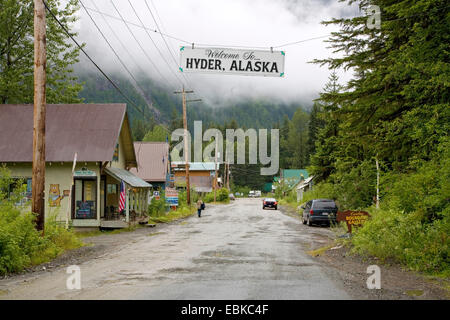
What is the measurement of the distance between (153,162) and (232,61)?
36494 millimetres

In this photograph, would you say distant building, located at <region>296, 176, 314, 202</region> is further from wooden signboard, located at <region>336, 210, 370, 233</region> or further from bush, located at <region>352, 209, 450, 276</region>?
bush, located at <region>352, 209, 450, 276</region>

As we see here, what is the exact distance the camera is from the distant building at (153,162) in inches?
1838

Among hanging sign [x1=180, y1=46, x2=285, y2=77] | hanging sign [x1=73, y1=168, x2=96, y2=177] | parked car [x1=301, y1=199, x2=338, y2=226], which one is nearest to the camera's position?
hanging sign [x1=180, y1=46, x2=285, y2=77]

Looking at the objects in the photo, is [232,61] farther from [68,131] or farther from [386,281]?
[68,131]

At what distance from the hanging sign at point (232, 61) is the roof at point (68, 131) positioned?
12053 millimetres

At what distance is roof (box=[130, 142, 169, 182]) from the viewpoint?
46769mm

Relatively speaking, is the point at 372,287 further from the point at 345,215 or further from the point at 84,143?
the point at 84,143

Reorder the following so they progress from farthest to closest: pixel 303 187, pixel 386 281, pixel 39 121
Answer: pixel 303 187
pixel 39 121
pixel 386 281

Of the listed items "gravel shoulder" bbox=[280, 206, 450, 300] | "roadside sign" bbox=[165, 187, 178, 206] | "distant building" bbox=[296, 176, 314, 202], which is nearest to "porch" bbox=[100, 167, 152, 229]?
"roadside sign" bbox=[165, 187, 178, 206]

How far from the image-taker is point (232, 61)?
41.5 ft

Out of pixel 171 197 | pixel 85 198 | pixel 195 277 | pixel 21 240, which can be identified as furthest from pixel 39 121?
pixel 171 197

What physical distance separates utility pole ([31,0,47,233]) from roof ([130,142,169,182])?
31.9 m

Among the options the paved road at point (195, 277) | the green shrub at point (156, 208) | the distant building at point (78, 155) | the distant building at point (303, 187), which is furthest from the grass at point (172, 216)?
the distant building at point (303, 187)

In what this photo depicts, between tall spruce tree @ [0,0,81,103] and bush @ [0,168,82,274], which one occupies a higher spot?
tall spruce tree @ [0,0,81,103]
